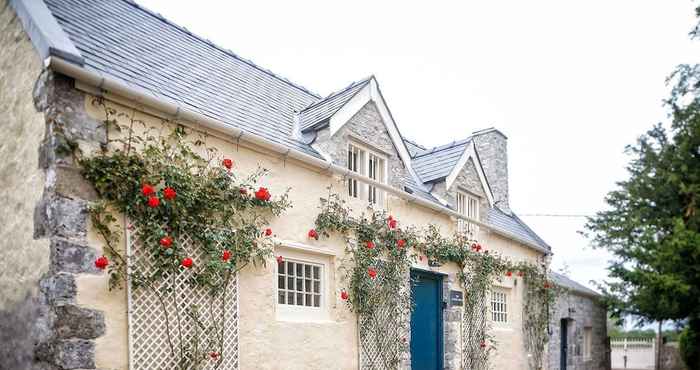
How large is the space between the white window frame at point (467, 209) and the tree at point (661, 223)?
5226 mm

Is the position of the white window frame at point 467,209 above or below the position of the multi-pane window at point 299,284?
above

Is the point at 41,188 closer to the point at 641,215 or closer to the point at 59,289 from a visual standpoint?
the point at 59,289

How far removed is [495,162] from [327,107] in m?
8.24

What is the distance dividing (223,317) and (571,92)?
41.5ft

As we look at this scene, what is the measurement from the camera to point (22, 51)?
5.54 m

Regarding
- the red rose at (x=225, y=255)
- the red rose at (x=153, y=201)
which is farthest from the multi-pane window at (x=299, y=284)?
the red rose at (x=153, y=201)

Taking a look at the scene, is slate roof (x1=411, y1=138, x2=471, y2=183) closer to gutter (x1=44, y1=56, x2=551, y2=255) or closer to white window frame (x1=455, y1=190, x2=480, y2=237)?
white window frame (x1=455, y1=190, x2=480, y2=237)

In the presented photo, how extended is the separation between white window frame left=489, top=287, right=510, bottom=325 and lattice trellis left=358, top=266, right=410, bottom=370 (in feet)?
13.3

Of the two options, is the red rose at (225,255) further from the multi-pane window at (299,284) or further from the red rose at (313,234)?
the red rose at (313,234)

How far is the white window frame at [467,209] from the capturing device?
1189 cm

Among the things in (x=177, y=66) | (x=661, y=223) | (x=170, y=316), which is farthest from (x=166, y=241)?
(x=661, y=223)

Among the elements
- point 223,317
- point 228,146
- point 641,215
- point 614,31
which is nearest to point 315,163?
point 228,146

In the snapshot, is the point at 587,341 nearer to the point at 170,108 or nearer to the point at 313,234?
the point at 313,234

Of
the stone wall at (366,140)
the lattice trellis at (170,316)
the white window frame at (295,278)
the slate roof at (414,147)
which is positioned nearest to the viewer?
the lattice trellis at (170,316)
